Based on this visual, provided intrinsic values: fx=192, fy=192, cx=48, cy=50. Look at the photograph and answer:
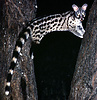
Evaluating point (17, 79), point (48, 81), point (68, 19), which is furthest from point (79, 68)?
point (48, 81)

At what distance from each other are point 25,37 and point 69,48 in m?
3.92

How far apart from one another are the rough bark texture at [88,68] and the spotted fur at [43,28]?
2.80 feet

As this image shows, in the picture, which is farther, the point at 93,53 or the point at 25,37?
the point at 25,37

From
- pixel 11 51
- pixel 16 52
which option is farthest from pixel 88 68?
pixel 11 51

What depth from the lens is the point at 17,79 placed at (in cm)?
263

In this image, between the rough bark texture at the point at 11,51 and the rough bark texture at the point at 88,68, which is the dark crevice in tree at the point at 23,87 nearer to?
the rough bark texture at the point at 11,51

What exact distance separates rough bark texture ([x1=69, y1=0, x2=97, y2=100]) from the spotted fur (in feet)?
2.80

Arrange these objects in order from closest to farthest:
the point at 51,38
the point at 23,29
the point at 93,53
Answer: the point at 93,53, the point at 23,29, the point at 51,38

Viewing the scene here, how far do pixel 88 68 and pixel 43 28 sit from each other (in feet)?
4.16

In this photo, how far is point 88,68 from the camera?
2170 mm

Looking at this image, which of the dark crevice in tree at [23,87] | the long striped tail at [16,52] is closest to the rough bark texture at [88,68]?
the dark crevice in tree at [23,87]

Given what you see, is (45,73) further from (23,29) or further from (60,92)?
(23,29)

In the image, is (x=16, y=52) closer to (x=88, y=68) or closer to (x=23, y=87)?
(x=23, y=87)

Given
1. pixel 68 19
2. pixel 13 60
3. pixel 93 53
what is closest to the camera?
pixel 93 53
